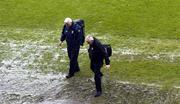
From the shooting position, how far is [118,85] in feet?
57.4

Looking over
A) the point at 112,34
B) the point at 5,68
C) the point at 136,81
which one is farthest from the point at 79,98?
the point at 112,34

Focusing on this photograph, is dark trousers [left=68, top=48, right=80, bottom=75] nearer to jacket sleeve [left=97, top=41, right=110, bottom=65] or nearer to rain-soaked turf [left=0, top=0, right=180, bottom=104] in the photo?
rain-soaked turf [left=0, top=0, right=180, bottom=104]

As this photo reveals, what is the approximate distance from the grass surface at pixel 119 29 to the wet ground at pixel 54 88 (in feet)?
1.29

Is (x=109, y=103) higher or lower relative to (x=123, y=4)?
lower

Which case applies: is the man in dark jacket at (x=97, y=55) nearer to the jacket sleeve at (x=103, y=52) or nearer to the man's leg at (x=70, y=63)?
the jacket sleeve at (x=103, y=52)

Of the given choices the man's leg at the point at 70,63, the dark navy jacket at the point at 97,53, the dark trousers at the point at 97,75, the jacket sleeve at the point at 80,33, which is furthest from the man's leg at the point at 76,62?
the dark navy jacket at the point at 97,53

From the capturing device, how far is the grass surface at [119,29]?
60.7 ft

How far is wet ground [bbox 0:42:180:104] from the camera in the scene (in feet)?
54.9

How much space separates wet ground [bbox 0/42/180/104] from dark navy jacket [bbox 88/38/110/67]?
1325mm

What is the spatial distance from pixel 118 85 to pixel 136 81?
68cm

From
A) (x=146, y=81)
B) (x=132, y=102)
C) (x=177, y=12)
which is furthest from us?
(x=177, y=12)

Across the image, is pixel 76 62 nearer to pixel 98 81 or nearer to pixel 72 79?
pixel 72 79

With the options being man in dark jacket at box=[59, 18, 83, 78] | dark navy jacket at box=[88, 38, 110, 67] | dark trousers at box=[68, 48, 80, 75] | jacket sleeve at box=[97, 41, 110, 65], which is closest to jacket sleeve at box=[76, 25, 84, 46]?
man in dark jacket at box=[59, 18, 83, 78]

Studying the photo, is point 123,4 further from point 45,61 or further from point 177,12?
point 45,61
